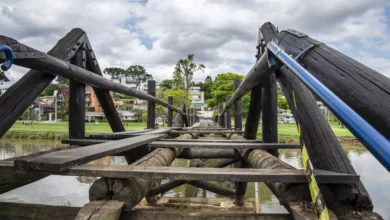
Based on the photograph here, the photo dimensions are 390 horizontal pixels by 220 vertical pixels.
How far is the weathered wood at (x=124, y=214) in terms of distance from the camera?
1.23 meters

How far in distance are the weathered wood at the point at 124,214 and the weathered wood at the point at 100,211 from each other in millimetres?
129

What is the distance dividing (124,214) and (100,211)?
0.20m

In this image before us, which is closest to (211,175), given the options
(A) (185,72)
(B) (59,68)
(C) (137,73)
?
(B) (59,68)

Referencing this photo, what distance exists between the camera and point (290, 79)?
1.79m

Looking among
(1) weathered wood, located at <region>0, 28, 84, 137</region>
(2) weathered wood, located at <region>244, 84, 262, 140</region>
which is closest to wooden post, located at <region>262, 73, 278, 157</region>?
(2) weathered wood, located at <region>244, 84, 262, 140</region>

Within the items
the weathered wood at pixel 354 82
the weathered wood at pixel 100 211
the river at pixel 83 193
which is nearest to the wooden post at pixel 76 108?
the weathered wood at pixel 100 211

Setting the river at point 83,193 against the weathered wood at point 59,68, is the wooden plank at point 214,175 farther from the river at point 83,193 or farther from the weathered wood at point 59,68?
the river at point 83,193

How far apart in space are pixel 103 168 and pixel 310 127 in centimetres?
123

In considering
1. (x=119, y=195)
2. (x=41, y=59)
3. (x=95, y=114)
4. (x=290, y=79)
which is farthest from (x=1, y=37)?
(x=95, y=114)

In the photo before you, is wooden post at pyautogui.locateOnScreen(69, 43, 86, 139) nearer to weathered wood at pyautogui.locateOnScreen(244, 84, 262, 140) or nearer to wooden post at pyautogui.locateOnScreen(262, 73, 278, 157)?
wooden post at pyautogui.locateOnScreen(262, 73, 278, 157)

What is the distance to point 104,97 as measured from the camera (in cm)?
336

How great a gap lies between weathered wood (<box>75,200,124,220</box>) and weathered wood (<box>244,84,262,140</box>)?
8.64ft

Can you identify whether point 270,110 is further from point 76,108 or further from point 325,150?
point 76,108

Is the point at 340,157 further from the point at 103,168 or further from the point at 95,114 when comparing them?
the point at 95,114
